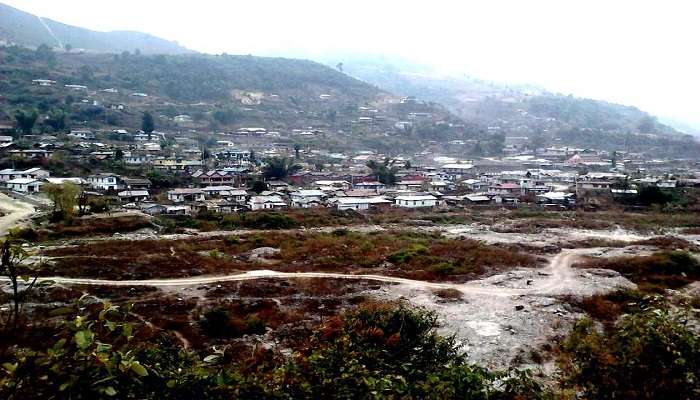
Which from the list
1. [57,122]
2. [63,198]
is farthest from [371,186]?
[57,122]

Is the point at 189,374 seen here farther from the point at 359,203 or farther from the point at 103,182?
the point at 103,182

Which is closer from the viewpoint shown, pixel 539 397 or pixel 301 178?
pixel 539 397

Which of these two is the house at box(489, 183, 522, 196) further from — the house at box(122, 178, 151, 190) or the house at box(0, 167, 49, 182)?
the house at box(0, 167, 49, 182)

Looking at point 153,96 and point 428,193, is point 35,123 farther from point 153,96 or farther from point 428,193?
point 428,193

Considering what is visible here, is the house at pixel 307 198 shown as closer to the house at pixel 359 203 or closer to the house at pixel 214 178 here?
the house at pixel 359 203

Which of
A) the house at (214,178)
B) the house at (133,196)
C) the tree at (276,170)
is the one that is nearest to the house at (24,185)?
the house at (133,196)

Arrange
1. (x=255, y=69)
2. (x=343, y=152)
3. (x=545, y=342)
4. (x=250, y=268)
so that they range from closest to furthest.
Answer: (x=545, y=342) < (x=250, y=268) < (x=343, y=152) < (x=255, y=69)

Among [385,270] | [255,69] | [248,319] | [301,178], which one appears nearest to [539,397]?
[248,319]
